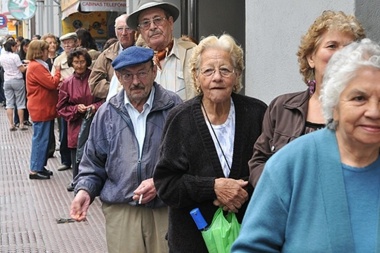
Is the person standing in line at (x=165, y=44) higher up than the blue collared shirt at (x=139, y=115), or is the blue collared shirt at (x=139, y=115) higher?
the person standing in line at (x=165, y=44)

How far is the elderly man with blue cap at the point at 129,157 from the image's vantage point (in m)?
4.29

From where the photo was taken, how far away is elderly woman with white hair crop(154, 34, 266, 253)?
3654 mm

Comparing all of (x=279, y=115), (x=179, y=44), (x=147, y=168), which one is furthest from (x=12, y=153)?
(x=279, y=115)

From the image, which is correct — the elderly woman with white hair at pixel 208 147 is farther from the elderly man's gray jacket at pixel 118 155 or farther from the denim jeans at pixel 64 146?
the denim jeans at pixel 64 146

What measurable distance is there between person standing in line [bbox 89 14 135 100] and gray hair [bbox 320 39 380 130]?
4.92m

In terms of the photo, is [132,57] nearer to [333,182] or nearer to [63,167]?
[333,182]

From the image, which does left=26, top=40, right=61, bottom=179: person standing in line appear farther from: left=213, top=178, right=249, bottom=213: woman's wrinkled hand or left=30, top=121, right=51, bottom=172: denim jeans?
left=213, top=178, right=249, bottom=213: woman's wrinkled hand

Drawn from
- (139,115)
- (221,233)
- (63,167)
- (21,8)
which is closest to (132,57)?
(139,115)

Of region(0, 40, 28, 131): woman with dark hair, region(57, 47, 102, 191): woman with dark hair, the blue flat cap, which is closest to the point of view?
the blue flat cap

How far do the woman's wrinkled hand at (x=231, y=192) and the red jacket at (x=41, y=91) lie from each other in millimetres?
7054

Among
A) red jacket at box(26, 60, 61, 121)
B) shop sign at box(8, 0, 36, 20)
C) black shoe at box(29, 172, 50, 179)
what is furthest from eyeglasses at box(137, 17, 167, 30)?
shop sign at box(8, 0, 36, 20)

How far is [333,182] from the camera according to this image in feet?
7.68

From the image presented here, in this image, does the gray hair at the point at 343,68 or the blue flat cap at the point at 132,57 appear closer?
the gray hair at the point at 343,68

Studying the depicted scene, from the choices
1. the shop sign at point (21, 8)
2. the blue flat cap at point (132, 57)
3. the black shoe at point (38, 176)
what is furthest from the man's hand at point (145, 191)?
the shop sign at point (21, 8)
